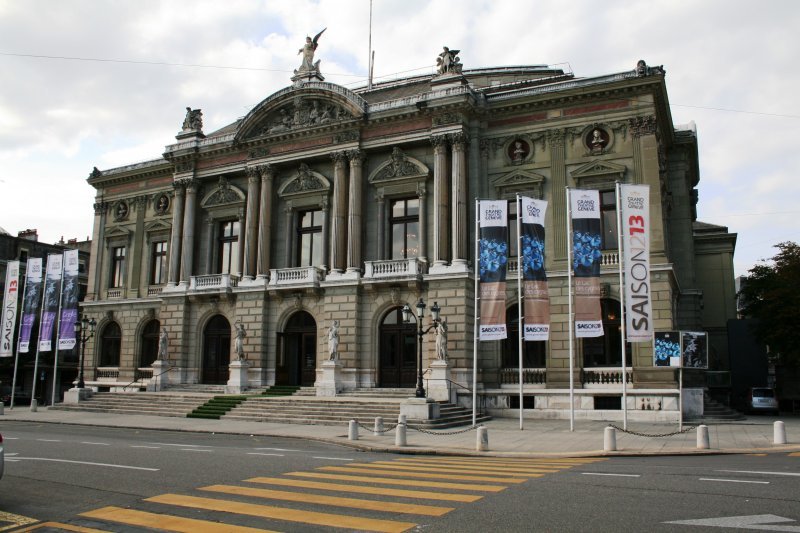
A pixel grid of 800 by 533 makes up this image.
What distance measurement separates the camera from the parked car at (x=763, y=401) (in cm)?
3766

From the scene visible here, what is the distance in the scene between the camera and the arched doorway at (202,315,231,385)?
3881cm

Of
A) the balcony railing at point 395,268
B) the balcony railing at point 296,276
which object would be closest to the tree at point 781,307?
the balcony railing at point 395,268

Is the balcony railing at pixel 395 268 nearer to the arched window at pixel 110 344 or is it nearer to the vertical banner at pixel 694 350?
the vertical banner at pixel 694 350

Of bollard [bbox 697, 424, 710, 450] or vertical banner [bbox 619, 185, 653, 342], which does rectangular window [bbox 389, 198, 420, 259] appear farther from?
bollard [bbox 697, 424, 710, 450]

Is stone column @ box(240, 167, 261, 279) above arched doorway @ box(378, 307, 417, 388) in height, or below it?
above

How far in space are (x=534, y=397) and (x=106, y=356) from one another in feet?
98.3

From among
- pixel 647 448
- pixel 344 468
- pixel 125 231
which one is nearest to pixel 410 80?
pixel 125 231

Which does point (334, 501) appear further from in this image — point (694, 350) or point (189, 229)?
point (189, 229)

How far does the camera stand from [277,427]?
2694 cm

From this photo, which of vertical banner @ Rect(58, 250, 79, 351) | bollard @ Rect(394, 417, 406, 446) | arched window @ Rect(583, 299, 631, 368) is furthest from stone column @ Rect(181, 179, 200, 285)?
bollard @ Rect(394, 417, 406, 446)

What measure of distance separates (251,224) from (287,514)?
30727 mm

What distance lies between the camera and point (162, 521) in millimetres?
9219

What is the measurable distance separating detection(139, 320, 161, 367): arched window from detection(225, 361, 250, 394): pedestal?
9.90 metres

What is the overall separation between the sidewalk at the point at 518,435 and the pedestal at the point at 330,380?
463 centimetres
